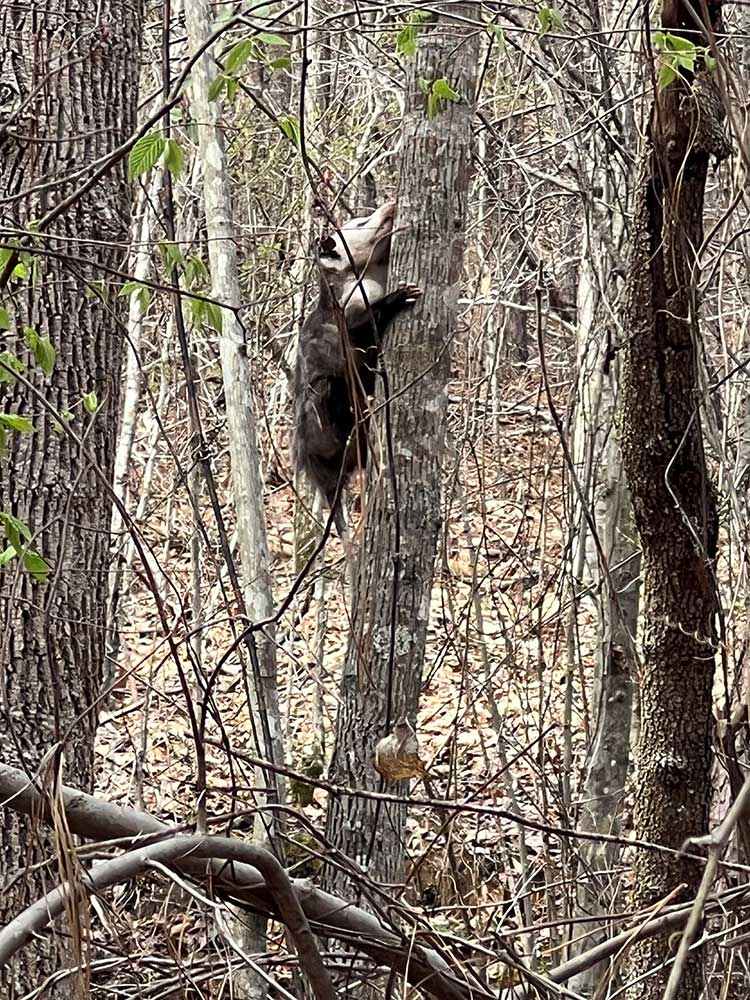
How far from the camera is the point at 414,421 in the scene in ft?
13.9

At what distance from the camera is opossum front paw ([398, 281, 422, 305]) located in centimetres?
421

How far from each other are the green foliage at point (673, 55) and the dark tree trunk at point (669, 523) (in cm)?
29

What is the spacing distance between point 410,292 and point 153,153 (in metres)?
1.82

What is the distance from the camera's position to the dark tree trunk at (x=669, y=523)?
3.13 m

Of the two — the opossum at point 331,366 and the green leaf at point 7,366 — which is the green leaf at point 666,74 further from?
the opossum at point 331,366

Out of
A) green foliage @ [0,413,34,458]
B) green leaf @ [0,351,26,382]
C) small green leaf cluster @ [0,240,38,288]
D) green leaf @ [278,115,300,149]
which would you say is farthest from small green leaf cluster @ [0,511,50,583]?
green leaf @ [278,115,300,149]

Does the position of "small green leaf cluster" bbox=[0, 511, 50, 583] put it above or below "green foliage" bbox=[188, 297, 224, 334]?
below

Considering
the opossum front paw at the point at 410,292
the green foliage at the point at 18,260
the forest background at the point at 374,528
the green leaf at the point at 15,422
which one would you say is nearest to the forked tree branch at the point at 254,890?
the forest background at the point at 374,528

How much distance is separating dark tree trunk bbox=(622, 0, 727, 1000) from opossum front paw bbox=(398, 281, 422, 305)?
3.40 ft

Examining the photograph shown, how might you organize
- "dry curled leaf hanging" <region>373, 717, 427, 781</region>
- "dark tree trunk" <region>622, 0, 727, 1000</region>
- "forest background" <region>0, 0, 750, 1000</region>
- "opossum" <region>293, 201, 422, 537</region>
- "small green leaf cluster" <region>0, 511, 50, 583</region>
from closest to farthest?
"forest background" <region>0, 0, 750, 1000</region> → "small green leaf cluster" <region>0, 511, 50, 583</region> → "dry curled leaf hanging" <region>373, 717, 427, 781</region> → "dark tree trunk" <region>622, 0, 727, 1000</region> → "opossum" <region>293, 201, 422, 537</region>

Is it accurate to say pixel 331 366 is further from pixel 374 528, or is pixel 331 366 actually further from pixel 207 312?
pixel 207 312

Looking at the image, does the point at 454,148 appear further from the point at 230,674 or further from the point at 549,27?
the point at 230,674

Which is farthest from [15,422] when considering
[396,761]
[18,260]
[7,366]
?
[396,761]

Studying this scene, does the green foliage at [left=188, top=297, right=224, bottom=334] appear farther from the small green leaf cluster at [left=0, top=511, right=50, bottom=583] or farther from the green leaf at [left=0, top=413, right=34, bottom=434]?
the small green leaf cluster at [left=0, top=511, right=50, bottom=583]
